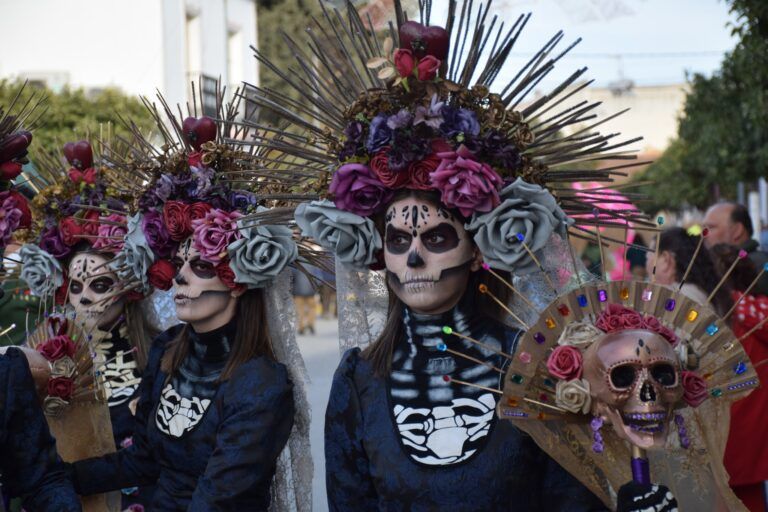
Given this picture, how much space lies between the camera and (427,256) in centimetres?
342

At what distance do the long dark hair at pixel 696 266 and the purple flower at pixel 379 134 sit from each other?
2284 millimetres

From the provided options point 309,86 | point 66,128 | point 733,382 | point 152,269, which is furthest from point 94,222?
point 66,128

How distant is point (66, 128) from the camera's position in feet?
53.5

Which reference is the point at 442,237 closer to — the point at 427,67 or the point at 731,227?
the point at 427,67

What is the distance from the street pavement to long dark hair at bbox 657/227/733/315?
69.2 inches

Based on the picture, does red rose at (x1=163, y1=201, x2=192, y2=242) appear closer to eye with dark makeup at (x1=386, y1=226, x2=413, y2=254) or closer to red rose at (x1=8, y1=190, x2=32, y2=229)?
red rose at (x1=8, y1=190, x2=32, y2=229)

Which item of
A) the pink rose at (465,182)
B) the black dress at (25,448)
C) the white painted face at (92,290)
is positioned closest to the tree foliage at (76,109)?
the white painted face at (92,290)

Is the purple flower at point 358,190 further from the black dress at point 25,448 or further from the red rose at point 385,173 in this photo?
the black dress at point 25,448

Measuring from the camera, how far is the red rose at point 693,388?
2887 mm

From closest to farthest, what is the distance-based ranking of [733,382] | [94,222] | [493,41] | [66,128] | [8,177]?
[733,382] < [493,41] < [8,177] < [94,222] < [66,128]

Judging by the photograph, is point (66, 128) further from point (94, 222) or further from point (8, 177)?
point (8, 177)

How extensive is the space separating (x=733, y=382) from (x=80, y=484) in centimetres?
240

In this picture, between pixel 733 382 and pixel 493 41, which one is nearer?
pixel 733 382

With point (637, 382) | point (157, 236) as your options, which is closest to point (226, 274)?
point (157, 236)
